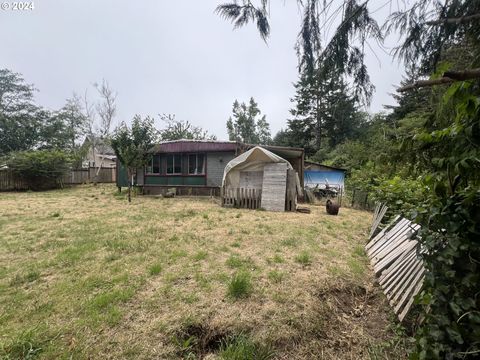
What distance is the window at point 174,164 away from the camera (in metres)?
13.6

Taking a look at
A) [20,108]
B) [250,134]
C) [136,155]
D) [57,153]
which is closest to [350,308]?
[136,155]

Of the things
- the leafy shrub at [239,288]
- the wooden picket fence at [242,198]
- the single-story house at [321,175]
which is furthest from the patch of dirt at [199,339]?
the single-story house at [321,175]

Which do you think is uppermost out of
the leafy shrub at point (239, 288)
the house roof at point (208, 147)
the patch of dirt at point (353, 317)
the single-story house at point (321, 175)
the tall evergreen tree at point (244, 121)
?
the tall evergreen tree at point (244, 121)

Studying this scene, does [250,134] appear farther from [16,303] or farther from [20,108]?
[16,303]

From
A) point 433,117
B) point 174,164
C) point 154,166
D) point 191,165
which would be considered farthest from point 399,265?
point 154,166

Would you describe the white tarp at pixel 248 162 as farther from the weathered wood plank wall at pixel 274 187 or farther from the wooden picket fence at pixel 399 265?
the wooden picket fence at pixel 399 265

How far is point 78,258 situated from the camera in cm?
386

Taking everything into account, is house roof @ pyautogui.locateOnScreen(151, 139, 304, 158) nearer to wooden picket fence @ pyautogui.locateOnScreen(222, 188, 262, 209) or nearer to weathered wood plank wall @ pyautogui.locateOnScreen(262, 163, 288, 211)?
weathered wood plank wall @ pyautogui.locateOnScreen(262, 163, 288, 211)

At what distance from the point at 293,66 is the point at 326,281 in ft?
8.94

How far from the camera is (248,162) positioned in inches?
380

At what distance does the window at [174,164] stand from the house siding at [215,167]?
1.80 metres

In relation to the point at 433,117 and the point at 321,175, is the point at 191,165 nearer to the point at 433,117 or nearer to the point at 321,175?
the point at 321,175

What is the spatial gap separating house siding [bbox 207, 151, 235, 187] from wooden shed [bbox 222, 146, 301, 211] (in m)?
2.99

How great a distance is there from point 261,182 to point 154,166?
747cm
